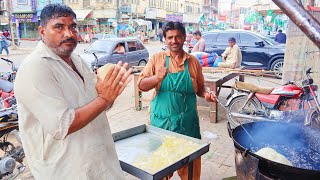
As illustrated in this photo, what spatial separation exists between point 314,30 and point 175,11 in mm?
49470

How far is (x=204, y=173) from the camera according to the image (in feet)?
11.8

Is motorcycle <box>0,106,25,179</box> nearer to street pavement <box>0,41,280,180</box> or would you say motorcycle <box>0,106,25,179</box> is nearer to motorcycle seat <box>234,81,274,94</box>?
street pavement <box>0,41,280,180</box>

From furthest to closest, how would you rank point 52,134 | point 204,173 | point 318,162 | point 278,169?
point 204,173 < point 318,162 < point 278,169 < point 52,134

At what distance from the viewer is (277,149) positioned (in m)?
2.33

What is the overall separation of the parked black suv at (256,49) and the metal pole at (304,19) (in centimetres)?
1027

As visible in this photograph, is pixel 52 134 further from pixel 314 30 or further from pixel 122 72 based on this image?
pixel 314 30

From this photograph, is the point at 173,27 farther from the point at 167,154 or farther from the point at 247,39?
the point at 247,39

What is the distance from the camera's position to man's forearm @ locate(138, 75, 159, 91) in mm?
2516

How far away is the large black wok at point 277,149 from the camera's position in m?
1.71

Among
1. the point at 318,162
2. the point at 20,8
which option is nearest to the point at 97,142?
the point at 318,162

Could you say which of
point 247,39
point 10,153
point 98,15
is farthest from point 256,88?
point 98,15

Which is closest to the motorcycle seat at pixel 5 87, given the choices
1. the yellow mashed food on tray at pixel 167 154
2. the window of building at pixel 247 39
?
the yellow mashed food on tray at pixel 167 154

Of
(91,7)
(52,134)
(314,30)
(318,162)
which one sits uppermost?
(91,7)

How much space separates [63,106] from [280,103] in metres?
4.59
